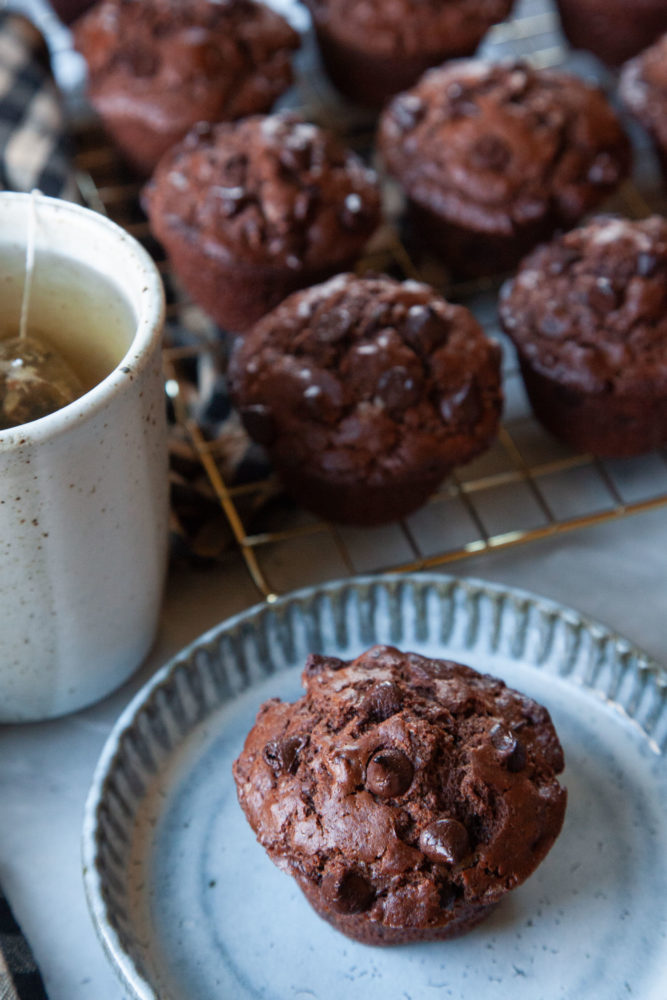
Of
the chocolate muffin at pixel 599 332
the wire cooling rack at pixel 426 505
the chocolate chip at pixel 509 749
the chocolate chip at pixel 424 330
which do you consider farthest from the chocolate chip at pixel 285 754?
the chocolate muffin at pixel 599 332

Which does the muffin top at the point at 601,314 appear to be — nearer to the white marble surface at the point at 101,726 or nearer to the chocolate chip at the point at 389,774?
the white marble surface at the point at 101,726

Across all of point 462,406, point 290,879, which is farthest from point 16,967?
point 462,406

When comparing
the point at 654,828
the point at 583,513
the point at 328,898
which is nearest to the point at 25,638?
the point at 328,898

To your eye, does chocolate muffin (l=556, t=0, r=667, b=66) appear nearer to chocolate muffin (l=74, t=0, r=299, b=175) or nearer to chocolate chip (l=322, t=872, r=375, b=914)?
chocolate muffin (l=74, t=0, r=299, b=175)

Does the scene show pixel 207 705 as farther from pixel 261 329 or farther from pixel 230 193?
pixel 230 193

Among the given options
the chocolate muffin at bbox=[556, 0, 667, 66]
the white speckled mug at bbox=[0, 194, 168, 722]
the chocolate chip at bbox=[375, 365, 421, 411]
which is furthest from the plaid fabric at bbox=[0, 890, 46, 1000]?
the chocolate muffin at bbox=[556, 0, 667, 66]
